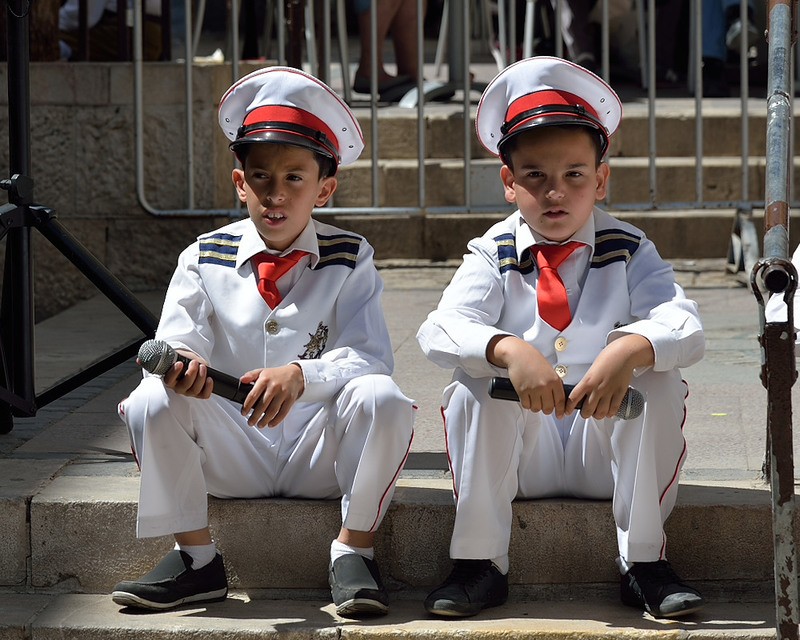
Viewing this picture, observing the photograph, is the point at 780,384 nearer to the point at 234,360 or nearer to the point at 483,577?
the point at 483,577

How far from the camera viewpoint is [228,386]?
3086 mm

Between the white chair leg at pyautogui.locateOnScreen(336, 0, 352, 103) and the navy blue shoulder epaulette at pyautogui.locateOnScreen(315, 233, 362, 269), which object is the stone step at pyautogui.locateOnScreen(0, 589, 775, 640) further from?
the white chair leg at pyautogui.locateOnScreen(336, 0, 352, 103)

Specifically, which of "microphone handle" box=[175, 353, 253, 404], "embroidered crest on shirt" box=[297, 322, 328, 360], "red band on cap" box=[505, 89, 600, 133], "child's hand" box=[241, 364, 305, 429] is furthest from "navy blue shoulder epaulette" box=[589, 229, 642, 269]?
"microphone handle" box=[175, 353, 253, 404]

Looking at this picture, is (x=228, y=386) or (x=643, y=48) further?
(x=643, y=48)

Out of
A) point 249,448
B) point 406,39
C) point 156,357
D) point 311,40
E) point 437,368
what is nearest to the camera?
point 156,357

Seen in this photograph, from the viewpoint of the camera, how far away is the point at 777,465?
2.73m

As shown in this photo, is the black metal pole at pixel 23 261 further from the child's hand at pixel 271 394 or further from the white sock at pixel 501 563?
the white sock at pixel 501 563

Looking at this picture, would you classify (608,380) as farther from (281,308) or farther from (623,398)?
(281,308)

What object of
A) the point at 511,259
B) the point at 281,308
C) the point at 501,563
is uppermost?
the point at 511,259

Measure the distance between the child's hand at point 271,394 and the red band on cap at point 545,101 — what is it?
759 mm

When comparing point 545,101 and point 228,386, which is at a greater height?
point 545,101

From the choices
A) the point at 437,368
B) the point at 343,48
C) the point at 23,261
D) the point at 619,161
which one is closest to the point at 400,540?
the point at 23,261

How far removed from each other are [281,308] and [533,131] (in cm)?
71

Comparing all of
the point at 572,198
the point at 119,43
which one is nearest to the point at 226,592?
the point at 572,198
